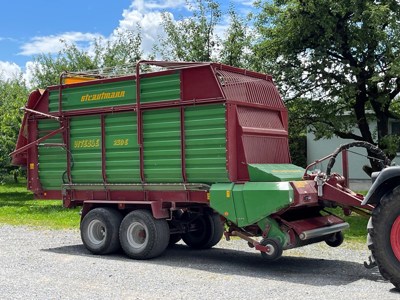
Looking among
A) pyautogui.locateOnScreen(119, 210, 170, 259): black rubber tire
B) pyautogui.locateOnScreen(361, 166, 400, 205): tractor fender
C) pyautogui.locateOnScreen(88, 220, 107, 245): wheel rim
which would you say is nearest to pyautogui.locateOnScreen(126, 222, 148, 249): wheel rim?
pyautogui.locateOnScreen(119, 210, 170, 259): black rubber tire

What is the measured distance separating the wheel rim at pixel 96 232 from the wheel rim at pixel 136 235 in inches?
28.4

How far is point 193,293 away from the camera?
24.0 ft

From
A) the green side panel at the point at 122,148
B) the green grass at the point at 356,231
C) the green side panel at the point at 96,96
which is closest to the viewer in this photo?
the green side panel at the point at 122,148

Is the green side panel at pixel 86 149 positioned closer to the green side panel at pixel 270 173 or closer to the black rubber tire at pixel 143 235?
the black rubber tire at pixel 143 235

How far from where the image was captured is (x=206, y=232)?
11.1m

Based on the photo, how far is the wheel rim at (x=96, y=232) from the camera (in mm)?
10586

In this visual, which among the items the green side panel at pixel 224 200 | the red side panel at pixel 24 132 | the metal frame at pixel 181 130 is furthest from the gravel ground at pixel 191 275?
the red side panel at pixel 24 132

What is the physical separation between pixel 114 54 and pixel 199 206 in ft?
56.4

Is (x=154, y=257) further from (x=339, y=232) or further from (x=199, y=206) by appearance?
(x=339, y=232)

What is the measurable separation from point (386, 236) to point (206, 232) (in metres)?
4.49

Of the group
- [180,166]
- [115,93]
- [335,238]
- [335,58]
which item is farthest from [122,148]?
[335,58]

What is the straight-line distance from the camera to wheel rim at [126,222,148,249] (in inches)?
393

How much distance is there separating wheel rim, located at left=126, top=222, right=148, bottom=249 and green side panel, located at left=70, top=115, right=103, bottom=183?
1163 mm

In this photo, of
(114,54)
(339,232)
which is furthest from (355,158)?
(339,232)
